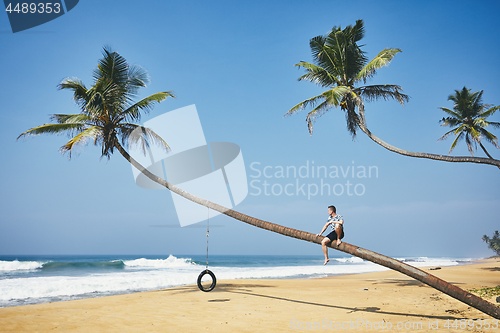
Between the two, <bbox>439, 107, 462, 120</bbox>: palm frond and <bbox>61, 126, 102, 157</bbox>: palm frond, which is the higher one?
<bbox>439, 107, 462, 120</bbox>: palm frond

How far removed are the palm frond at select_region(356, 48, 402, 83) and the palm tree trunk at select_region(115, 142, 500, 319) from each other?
9.41 metres

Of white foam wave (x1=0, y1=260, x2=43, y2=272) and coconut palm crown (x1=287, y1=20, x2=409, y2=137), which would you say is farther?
white foam wave (x1=0, y1=260, x2=43, y2=272)

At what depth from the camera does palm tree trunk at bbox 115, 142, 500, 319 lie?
7586 millimetres

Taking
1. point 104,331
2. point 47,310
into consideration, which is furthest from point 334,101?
point 47,310

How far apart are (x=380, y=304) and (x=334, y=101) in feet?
25.6

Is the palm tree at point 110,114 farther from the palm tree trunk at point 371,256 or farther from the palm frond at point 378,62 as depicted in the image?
the palm frond at point 378,62

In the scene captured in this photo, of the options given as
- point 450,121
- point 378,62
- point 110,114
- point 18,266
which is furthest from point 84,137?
point 18,266

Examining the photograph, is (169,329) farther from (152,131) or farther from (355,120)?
(355,120)

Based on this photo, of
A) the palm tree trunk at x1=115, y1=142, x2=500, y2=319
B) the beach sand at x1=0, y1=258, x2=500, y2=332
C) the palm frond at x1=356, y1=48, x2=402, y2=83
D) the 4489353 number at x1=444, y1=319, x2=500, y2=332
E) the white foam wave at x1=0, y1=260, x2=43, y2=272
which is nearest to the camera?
the palm tree trunk at x1=115, y1=142, x2=500, y2=319

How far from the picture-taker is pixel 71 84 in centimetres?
1291

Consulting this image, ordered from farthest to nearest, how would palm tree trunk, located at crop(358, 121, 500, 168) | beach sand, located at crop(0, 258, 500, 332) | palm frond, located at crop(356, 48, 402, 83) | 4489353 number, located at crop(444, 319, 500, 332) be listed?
palm frond, located at crop(356, 48, 402, 83), palm tree trunk, located at crop(358, 121, 500, 168), beach sand, located at crop(0, 258, 500, 332), 4489353 number, located at crop(444, 319, 500, 332)

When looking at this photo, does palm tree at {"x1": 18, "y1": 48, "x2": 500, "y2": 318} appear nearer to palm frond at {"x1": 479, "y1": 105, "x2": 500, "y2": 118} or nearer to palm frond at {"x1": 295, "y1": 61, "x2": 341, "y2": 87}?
palm frond at {"x1": 295, "y1": 61, "x2": 341, "y2": 87}

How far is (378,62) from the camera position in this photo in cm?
1485

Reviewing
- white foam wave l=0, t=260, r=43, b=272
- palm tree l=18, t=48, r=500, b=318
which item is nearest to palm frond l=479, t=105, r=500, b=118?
palm tree l=18, t=48, r=500, b=318
